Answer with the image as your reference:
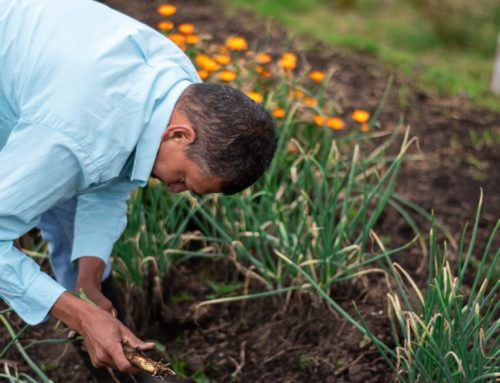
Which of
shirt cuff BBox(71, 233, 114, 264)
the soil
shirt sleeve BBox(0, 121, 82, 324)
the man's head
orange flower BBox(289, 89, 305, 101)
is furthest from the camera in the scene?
orange flower BBox(289, 89, 305, 101)

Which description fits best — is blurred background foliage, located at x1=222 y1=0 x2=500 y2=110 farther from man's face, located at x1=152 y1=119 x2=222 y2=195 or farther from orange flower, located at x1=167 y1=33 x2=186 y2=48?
man's face, located at x1=152 y1=119 x2=222 y2=195

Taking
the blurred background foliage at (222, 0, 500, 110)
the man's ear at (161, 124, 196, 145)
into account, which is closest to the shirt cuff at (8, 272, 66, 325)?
the man's ear at (161, 124, 196, 145)

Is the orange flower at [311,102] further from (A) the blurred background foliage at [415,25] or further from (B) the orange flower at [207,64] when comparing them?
(A) the blurred background foliage at [415,25]

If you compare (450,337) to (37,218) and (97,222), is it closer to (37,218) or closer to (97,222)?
(97,222)

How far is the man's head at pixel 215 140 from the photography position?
1.81 metres

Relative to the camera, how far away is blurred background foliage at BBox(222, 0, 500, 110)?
590cm

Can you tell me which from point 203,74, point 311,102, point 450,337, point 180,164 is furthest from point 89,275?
point 311,102

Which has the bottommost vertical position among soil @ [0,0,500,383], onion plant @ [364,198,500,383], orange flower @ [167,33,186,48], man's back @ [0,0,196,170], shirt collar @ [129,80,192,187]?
soil @ [0,0,500,383]

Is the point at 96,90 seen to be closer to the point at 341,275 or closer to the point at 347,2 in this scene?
the point at 341,275

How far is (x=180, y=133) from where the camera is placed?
1.84m

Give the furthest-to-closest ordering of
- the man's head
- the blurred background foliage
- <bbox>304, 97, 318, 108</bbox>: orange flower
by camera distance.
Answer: the blurred background foliage, <bbox>304, 97, 318, 108</bbox>: orange flower, the man's head

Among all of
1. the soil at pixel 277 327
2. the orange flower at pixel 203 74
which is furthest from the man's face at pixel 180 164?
the orange flower at pixel 203 74

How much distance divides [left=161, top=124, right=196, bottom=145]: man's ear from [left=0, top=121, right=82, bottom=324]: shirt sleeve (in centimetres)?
21

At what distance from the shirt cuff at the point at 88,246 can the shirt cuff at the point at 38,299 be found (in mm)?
345
